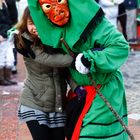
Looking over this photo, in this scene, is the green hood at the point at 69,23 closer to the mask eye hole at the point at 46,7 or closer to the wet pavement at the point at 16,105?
the mask eye hole at the point at 46,7

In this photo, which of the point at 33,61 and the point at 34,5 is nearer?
the point at 34,5

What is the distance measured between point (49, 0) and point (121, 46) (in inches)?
23.5

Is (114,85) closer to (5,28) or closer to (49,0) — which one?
(49,0)

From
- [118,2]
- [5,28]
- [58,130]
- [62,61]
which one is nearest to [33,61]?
[62,61]

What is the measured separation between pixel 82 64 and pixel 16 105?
395 cm

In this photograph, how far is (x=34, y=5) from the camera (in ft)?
11.3

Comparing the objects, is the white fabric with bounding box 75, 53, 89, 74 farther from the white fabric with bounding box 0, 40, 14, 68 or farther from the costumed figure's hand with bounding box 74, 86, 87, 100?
the white fabric with bounding box 0, 40, 14, 68

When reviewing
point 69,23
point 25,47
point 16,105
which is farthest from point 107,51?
point 16,105

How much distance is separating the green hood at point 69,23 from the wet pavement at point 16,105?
8.00 feet

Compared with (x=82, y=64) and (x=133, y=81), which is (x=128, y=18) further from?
(x=82, y=64)

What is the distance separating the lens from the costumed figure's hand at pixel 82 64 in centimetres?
329

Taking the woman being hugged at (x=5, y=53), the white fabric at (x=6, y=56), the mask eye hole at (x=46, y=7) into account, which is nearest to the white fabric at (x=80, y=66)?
the mask eye hole at (x=46, y=7)

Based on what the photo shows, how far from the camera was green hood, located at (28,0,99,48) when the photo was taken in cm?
334

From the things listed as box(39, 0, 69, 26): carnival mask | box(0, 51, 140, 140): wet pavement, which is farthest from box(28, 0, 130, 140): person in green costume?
box(0, 51, 140, 140): wet pavement
